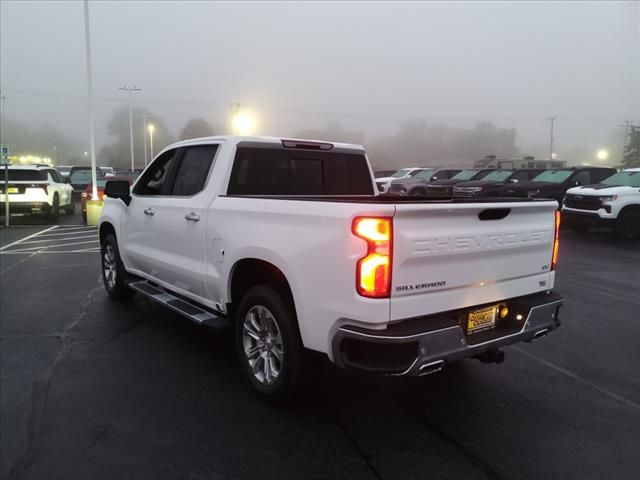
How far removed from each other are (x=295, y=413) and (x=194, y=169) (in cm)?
248

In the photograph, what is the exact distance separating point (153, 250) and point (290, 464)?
301cm

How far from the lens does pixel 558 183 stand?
1691 cm

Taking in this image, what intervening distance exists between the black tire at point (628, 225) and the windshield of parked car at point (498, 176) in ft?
23.9

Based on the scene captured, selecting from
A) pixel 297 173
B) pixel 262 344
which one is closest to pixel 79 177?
pixel 297 173

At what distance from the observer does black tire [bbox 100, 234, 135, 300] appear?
6.26 meters

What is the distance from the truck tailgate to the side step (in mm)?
1821

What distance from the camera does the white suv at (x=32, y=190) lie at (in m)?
15.6

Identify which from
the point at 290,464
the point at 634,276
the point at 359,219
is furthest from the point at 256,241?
the point at 634,276

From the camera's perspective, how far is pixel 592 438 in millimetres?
3252

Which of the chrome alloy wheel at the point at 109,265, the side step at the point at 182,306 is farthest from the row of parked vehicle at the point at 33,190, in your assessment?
the side step at the point at 182,306

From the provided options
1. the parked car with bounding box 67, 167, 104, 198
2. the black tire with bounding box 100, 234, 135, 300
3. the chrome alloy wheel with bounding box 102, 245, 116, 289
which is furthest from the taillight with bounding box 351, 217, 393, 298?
the parked car with bounding box 67, 167, 104, 198

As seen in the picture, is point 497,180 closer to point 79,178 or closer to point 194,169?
point 194,169

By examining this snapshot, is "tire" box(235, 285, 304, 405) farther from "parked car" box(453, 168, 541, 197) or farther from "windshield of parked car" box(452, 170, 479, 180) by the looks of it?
"windshield of parked car" box(452, 170, 479, 180)

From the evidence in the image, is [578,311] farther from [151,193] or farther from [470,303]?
[151,193]
